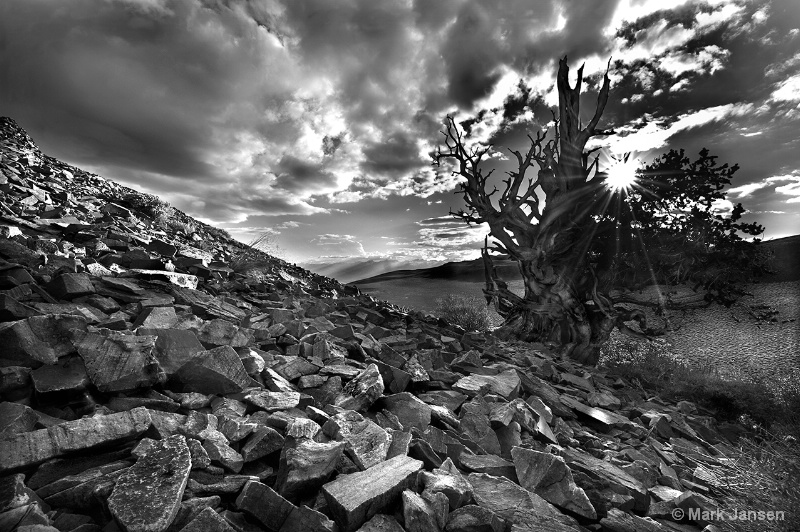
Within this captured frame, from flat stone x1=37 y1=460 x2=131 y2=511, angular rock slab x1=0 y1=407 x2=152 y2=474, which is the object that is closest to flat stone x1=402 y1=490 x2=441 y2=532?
flat stone x1=37 y1=460 x2=131 y2=511

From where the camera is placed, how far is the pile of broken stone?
2246 mm

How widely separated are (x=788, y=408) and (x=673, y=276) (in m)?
8.07

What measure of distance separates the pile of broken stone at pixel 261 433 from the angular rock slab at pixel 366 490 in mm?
14

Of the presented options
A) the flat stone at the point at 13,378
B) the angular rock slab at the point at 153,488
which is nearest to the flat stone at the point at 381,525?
the angular rock slab at the point at 153,488

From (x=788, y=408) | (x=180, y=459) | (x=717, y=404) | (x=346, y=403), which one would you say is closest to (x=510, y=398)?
(x=346, y=403)

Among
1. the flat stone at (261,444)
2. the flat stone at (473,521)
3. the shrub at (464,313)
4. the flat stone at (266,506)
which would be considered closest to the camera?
the flat stone at (266,506)

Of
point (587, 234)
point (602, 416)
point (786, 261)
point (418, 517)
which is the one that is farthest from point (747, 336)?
point (418, 517)

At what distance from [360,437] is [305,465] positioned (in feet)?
2.22

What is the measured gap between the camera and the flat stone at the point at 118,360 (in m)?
3.07

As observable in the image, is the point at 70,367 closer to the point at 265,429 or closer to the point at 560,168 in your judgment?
the point at 265,429

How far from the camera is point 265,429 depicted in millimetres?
2834

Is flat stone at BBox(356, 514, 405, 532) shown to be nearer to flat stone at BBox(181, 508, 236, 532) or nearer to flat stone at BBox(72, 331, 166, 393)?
flat stone at BBox(181, 508, 236, 532)

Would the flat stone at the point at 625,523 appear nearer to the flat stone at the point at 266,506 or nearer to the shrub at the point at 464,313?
the flat stone at the point at 266,506

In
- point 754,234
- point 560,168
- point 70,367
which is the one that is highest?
point 560,168
